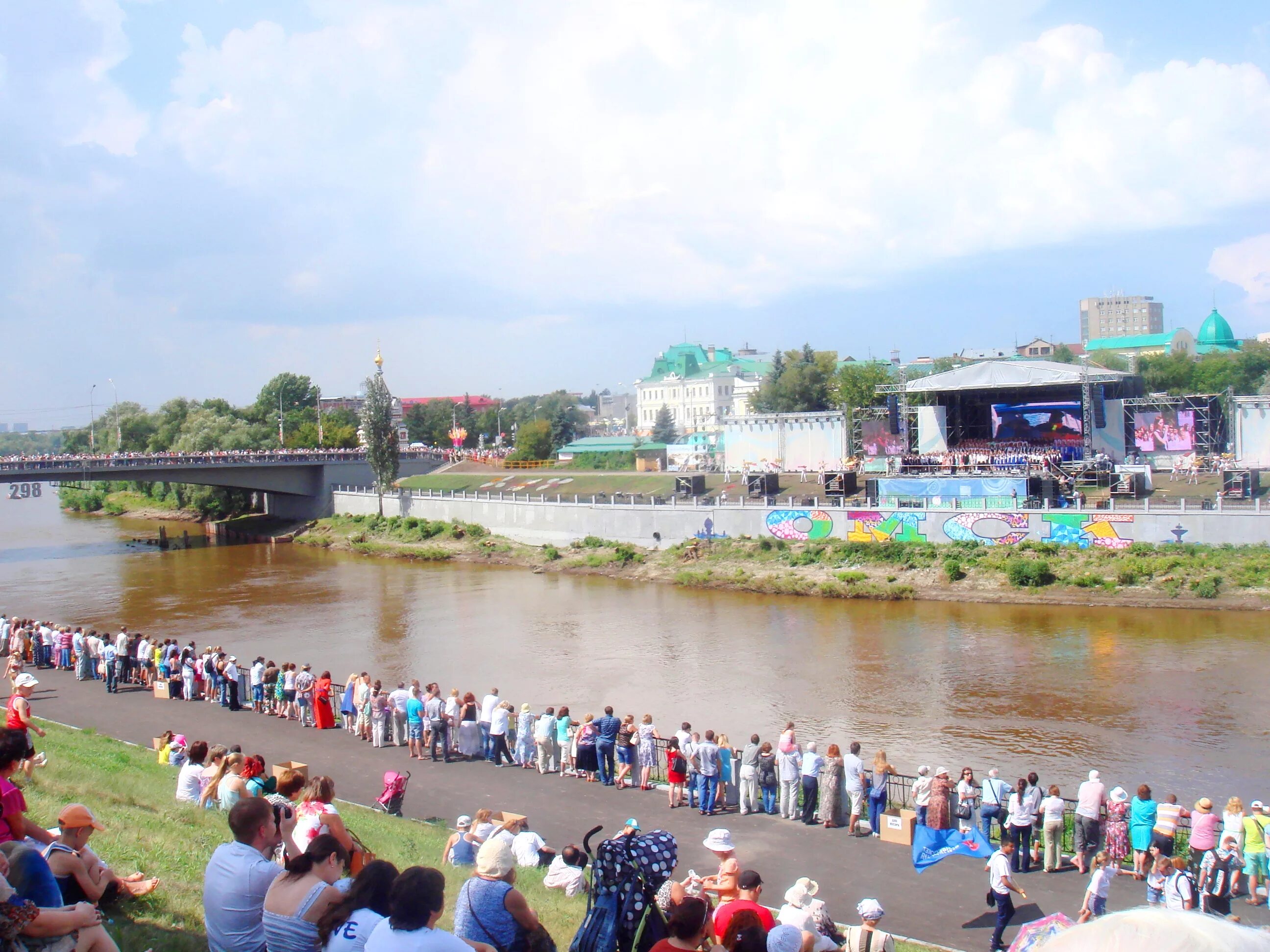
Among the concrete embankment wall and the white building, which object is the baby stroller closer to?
the concrete embankment wall

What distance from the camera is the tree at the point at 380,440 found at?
209 feet

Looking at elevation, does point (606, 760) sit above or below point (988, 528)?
below

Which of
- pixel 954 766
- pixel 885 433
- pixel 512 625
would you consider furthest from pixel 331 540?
pixel 954 766

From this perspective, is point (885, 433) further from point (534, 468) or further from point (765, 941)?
point (765, 941)

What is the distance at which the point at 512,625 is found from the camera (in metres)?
34.4

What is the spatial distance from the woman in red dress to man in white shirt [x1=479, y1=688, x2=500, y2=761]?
3.20 metres

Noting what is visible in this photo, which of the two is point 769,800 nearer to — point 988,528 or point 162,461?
point 988,528

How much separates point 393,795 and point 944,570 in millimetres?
29240

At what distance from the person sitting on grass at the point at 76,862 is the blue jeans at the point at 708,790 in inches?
322

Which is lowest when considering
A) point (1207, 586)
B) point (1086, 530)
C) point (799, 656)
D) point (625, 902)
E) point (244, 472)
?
point (799, 656)

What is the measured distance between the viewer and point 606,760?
1495cm

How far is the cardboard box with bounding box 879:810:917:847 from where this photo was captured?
12.2 m

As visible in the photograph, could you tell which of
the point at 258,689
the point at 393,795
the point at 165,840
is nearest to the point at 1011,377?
the point at 258,689

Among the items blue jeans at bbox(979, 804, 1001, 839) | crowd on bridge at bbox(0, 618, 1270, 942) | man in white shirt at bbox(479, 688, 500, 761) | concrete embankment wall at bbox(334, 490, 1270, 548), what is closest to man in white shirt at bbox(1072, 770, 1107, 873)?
crowd on bridge at bbox(0, 618, 1270, 942)
